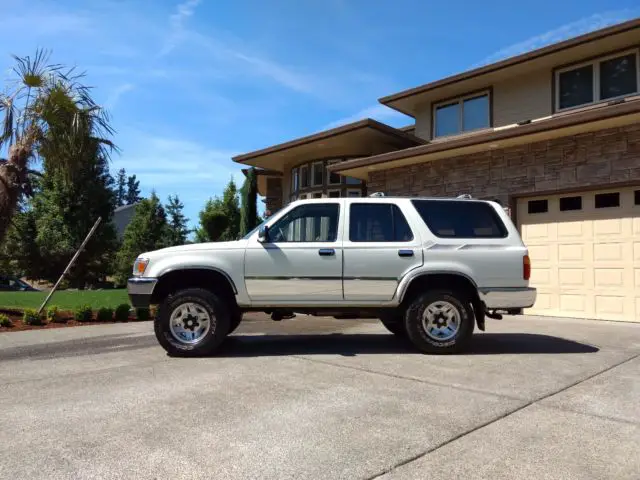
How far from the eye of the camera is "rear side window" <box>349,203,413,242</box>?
6.61 metres

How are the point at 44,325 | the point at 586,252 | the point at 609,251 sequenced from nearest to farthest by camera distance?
the point at 609,251 → the point at 586,252 → the point at 44,325

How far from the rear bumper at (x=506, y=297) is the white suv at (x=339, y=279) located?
0.04 feet

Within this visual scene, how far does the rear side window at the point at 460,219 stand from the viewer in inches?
261

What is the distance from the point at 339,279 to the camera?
644 centimetres

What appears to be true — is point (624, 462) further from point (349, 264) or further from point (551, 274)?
point (551, 274)

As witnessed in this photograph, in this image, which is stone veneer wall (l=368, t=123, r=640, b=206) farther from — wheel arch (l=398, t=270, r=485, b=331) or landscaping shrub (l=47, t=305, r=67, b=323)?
landscaping shrub (l=47, t=305, r=67, b=323)

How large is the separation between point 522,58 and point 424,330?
924 centimetres

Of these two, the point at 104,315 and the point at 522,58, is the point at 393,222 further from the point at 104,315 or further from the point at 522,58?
the point at 522,58

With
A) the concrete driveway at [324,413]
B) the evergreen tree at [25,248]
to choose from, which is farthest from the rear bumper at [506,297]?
the evergreen tree at [25,248]

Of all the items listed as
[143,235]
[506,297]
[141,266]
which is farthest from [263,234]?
[143,235]

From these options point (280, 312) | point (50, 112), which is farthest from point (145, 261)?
point (50, 112)

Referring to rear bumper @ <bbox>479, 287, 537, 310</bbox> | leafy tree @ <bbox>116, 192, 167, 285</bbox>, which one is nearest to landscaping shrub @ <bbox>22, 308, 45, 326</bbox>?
rear bumper @ <bbox>479, 287, 537, 310</bbox>

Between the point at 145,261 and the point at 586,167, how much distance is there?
870cm

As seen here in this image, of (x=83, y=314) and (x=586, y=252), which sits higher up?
(x=586, y=252)
